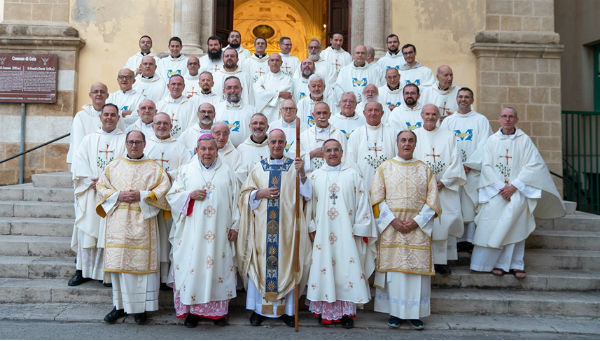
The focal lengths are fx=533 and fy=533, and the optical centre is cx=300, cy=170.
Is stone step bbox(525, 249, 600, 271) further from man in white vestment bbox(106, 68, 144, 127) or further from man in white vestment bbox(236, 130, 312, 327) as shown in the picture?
man in white vestment bbox(106, 68, 144, 127)

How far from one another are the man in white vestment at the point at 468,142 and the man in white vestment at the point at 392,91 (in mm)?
936

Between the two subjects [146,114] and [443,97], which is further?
[443,97]

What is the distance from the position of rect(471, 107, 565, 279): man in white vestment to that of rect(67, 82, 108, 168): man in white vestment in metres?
4.34

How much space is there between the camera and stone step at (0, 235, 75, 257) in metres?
5.90

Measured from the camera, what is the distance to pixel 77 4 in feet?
31.0

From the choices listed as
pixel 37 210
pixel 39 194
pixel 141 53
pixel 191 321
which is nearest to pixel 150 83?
pixel 141 53

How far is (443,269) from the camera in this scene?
5.54 m

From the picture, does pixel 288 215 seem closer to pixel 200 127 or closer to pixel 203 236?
pixel 203 236

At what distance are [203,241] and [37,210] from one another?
9.91 feet

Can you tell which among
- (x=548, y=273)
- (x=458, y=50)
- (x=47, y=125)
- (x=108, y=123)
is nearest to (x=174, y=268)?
(x=108, y=123)

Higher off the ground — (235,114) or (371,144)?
Answer: (235,114)

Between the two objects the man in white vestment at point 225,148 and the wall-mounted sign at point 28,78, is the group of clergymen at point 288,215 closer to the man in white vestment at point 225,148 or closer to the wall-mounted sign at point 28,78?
the man in white vestment at point 225,148

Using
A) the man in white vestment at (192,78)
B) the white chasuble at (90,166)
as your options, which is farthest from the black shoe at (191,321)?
the man in white vestment at (192,78)

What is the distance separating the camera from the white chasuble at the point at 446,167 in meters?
5.60
